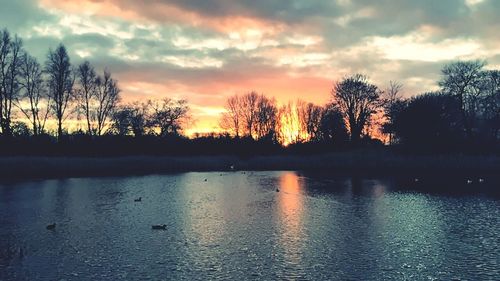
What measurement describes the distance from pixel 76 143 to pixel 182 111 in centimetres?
2580

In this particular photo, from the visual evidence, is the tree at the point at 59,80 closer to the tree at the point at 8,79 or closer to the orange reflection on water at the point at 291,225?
the tree at the point at 8,79

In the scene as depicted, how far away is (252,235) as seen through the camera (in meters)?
15.7

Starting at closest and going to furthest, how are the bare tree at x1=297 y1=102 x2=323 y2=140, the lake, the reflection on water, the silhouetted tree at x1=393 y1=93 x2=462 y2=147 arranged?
1. the lake
2. the reflection on water
3. the silhouetted tree at x1=393 y1=93 x2=462 y2=147
4. the bare tree at x1=297 y1=102 x2=323 y2=140

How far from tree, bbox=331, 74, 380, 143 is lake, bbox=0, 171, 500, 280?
118 feet

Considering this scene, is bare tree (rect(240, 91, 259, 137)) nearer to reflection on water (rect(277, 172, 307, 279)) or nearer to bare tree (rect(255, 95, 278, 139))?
bare tree (rect(255, 95, 278, 139))

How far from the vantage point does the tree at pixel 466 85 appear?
5350cm

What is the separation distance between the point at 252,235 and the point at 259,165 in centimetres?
3993

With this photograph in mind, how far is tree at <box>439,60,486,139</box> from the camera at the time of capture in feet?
176

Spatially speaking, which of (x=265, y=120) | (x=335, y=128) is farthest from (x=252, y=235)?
(x=265, y=120)

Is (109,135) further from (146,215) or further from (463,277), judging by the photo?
(463,277)

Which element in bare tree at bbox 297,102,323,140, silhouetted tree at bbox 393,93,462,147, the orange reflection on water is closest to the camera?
the orange reflection on water

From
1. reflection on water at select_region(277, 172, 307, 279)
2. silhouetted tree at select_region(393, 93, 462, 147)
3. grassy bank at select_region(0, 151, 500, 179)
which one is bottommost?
reflection on water at select_region(277, 172, 307, 279)

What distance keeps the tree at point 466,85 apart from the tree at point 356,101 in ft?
34.6

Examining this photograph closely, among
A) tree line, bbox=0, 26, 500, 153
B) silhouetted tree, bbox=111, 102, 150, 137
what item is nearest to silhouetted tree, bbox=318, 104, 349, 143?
tree line, bbox=0, 26, 500, 153
